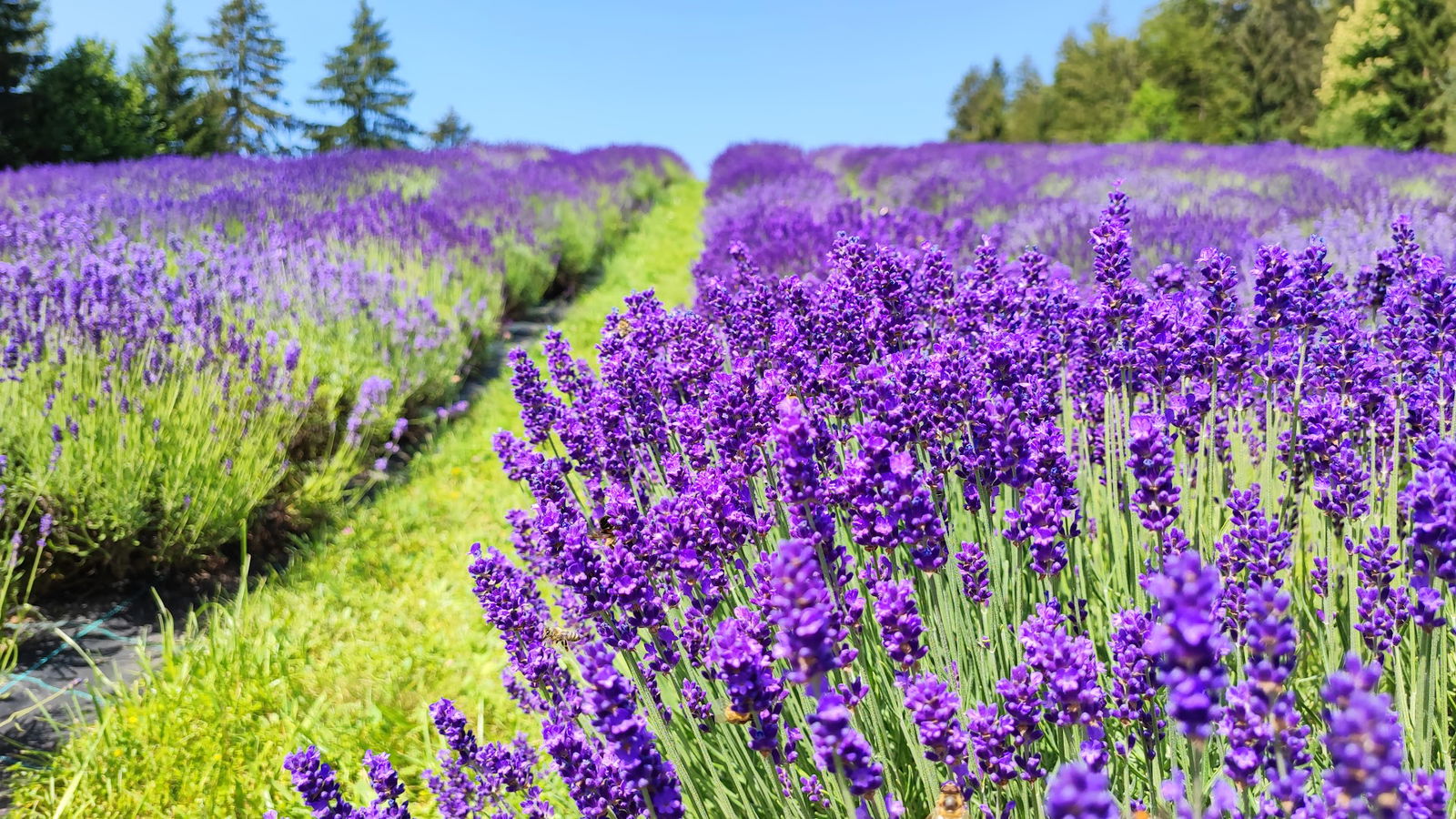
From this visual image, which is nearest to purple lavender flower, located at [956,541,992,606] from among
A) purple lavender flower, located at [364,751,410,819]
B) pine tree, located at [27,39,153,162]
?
purple lavender flower, located at [364,751,410,819]

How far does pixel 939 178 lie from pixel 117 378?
7.43m

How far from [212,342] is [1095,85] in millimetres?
41826

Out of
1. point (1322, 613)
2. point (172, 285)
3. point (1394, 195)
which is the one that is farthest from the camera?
point (1394, 195)

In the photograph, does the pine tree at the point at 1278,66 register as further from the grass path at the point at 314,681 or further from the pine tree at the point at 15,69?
the pine tree at the point at 15,69

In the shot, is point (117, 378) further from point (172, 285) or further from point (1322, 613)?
point (1322, 613)

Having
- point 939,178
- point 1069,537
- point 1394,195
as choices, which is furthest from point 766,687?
point 939,178

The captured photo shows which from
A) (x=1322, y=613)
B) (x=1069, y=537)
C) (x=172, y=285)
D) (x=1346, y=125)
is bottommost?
(x=1322, y=613)

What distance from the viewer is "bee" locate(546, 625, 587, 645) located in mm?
2234

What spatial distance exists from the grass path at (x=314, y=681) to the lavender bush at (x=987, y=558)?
67cm

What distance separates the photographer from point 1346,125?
20.0m

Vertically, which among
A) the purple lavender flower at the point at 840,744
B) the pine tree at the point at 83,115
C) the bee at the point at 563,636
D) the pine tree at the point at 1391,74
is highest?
the pine tree at the point at 83,115

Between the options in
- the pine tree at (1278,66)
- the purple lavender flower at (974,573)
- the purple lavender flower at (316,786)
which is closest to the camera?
the purple lavender flower at (316,786)

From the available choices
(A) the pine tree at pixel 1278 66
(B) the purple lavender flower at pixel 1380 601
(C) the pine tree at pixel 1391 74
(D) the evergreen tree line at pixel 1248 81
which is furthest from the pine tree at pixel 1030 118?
(B) the purple lavender flower at pixel 1380 601

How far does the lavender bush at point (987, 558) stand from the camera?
974 mm
